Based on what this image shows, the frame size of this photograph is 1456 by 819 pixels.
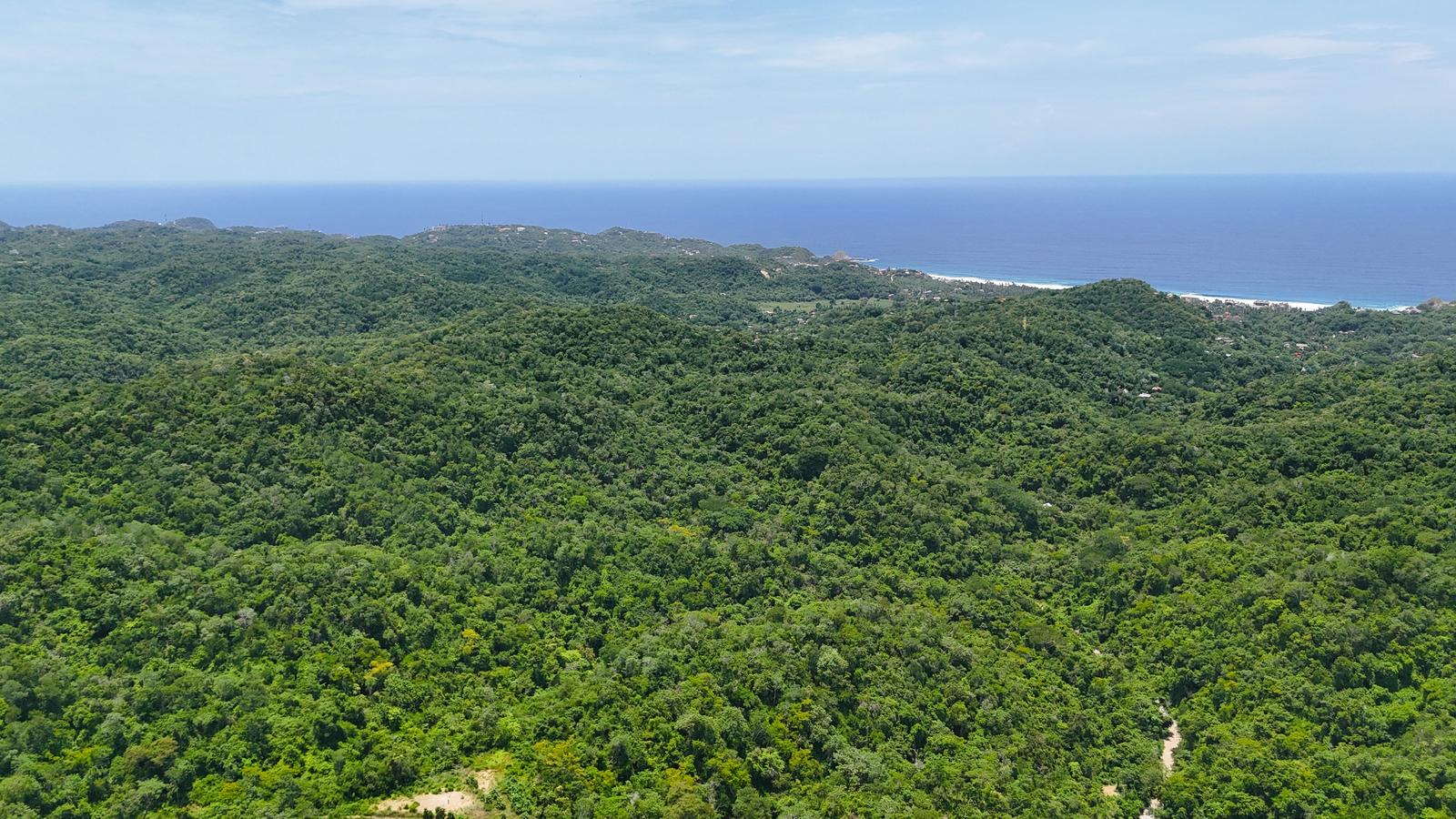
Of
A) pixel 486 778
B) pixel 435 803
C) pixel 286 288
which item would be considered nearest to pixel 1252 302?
pixel 486 778

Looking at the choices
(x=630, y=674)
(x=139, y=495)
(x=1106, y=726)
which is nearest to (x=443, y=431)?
(x=139, y=495)

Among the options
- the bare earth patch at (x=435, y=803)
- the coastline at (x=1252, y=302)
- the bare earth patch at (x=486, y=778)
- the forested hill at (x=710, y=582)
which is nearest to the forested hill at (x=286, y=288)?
the forested hill at (x=710, y=582)

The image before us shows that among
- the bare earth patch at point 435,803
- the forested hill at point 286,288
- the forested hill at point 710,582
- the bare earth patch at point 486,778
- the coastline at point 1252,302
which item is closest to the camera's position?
the bare earth patch at point 435,803

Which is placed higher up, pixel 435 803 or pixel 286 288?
pixel 286 288

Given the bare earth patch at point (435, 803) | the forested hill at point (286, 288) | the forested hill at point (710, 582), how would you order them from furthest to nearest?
the forested hill at point (286, 288)
the forested hill at point (710, 582)
the bare earth patch at point (435, 803)


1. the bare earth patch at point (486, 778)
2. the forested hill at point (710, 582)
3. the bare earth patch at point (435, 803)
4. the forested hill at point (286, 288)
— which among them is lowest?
the bare earth patch at point (435, 803)

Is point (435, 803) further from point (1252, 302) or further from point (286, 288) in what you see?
point (1252, 302)

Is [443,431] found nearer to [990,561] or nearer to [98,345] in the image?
[990,561]

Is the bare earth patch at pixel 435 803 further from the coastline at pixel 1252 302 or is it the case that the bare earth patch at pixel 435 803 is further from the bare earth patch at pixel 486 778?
the coastline at pixel 1252 302

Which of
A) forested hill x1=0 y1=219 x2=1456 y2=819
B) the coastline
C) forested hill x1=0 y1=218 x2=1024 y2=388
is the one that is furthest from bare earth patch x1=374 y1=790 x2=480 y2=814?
the coastline
